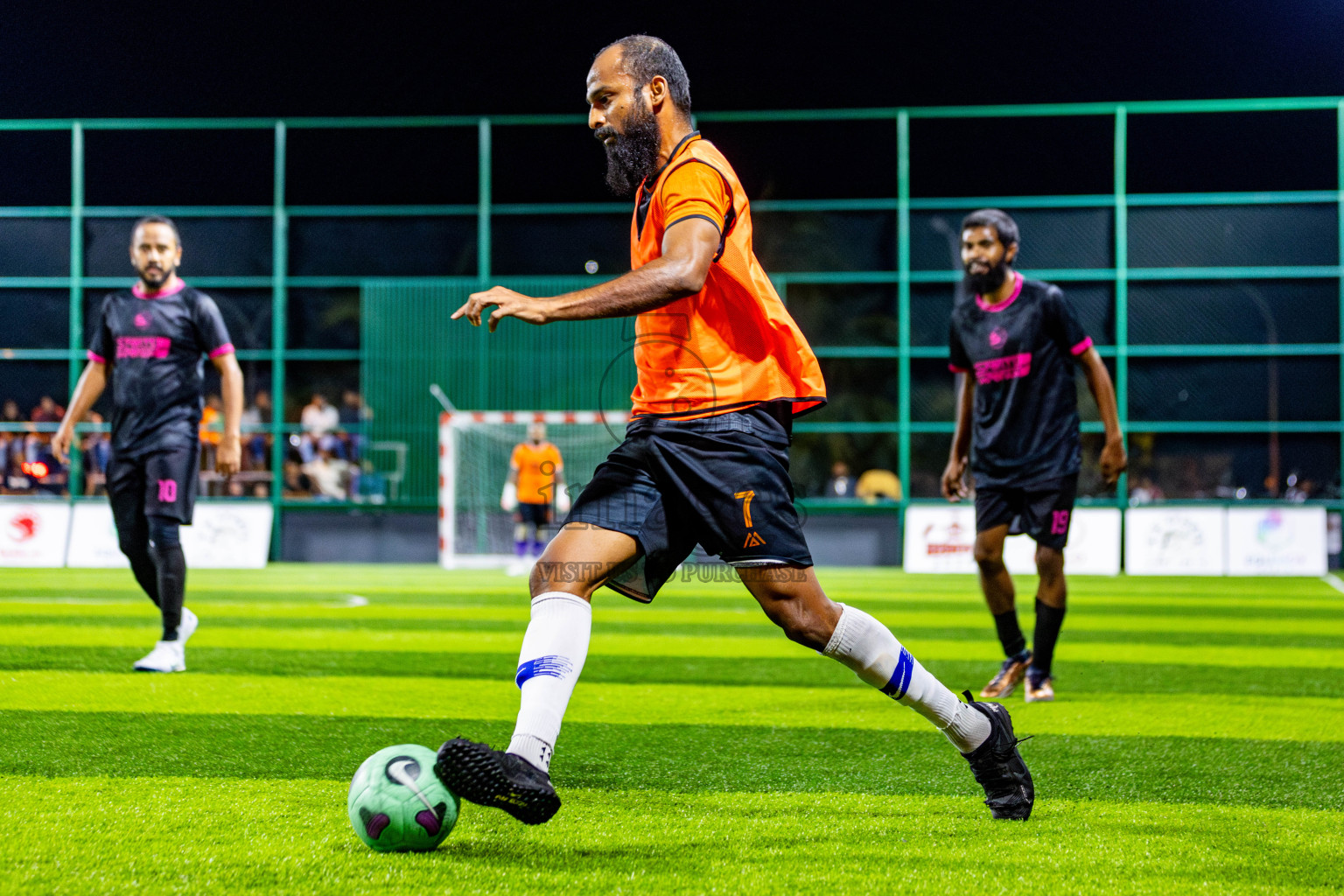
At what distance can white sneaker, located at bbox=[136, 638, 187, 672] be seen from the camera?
22.2ft

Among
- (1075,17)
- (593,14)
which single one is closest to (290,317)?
(593,14)

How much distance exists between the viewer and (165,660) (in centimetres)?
681

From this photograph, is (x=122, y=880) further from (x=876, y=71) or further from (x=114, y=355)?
(x=876, y=71)

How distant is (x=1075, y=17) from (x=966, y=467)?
16286 mm

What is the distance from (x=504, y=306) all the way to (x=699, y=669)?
15.9 ft

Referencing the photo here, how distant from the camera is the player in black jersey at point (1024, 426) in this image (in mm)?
6078

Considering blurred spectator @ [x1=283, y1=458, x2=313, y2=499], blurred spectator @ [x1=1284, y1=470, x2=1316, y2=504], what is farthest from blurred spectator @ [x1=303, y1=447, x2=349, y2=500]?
blurred spectator @ [x1=1284, y1=470, x2=1316, y2=504]

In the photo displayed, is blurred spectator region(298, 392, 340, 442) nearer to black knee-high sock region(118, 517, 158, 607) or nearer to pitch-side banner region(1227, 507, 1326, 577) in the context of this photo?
pitch-side banner region(1227, 507, 1326, 577)

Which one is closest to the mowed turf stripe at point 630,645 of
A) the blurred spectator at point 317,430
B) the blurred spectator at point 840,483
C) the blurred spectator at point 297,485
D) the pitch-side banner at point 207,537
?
the pitch-side banner at point 207,537

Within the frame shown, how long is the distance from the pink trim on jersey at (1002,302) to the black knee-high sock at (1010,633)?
142 centimetres

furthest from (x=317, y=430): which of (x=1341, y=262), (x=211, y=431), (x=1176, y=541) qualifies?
(x=1341, y=262)

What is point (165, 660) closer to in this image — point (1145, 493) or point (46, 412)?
point (46, 412)

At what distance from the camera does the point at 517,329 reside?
21078 mm

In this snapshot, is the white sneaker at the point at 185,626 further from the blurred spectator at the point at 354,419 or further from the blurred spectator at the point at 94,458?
the blurred spectator at the point at 94,458
